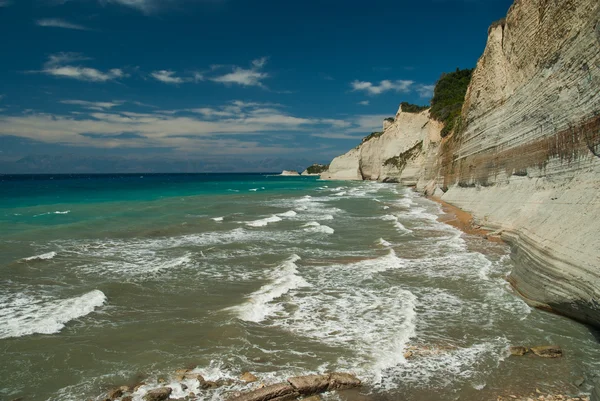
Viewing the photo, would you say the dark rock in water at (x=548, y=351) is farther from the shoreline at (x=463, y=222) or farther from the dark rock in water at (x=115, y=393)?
the shoreline at (x=463, y=222)

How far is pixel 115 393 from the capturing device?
5.54 meters

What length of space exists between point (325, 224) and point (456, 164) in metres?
11.4

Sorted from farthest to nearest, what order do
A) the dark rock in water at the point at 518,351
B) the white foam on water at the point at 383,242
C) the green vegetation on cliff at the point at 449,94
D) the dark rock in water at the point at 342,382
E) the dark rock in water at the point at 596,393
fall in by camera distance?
the green vegetation on cliff at the point at 449,94
the white foam on water at the point at 383,242
the dark rock in water at the point at 518,351
the dark rock in water at the point at 342,382
the dark rock in water at the point at 596,393

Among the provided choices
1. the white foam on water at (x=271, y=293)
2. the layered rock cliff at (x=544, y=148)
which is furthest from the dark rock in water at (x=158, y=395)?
the layered rock cliff at (x=544, y=148)

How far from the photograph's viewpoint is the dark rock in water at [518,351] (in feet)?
21.2

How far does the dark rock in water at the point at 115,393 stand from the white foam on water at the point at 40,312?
10.2 feet

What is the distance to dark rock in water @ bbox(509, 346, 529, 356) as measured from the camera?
645 centimetres

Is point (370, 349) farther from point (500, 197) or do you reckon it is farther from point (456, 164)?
point (456, 164)

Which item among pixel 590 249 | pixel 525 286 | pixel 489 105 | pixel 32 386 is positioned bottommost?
pixel 32 386

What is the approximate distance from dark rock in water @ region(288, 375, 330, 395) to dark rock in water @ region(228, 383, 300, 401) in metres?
0.09

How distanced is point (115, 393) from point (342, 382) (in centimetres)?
323

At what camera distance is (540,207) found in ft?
37.1

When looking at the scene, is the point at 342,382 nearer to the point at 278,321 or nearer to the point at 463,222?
the point at 278,321

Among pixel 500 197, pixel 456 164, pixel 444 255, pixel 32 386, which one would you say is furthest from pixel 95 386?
pixel 456 164
